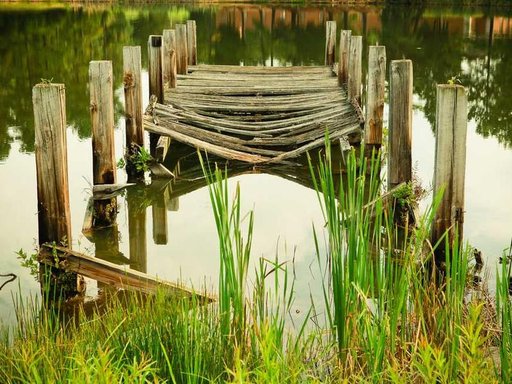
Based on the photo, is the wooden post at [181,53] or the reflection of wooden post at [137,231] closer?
the reflection of wooden post at [137,231]

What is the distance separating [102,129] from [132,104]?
1.84 meters

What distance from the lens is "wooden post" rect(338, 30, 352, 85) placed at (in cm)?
1358

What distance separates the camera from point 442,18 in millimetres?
35438

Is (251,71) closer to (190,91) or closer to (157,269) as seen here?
(190,91)

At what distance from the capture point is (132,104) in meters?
9.77

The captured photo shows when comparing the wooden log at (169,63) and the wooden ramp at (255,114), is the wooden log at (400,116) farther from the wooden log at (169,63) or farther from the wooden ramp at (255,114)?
the wooden log at (169,63)

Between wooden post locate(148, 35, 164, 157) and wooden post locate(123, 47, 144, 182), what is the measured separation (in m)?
1.43

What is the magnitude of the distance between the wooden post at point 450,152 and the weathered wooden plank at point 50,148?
255cm

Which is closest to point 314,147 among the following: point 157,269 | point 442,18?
point 157,269

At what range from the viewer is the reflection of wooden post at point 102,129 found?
25.9ft

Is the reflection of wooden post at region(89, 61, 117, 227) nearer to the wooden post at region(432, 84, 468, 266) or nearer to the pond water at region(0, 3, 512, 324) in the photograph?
the pond water at region(0, 3, 512, 324)

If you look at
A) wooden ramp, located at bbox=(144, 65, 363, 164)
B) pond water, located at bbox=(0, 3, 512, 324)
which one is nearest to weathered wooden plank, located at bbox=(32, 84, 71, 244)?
pond water, located at bbox=(0, 3, 512, 324)

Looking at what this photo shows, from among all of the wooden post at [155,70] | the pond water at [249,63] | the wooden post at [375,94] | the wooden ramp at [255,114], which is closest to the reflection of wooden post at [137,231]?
the pond water at [249,63]

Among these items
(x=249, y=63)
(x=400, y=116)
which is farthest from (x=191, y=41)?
(x=400, y=116)
